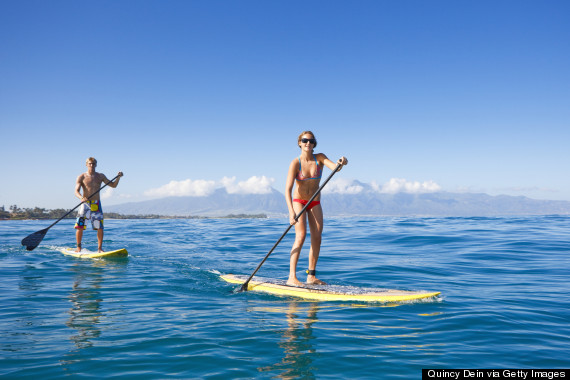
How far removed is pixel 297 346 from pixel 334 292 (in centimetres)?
265

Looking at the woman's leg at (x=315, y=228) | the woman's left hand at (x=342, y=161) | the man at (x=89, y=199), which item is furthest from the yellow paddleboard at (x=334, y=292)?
the man at (x=89, y=199)

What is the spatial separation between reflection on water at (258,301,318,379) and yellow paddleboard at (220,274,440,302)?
28.5 inches

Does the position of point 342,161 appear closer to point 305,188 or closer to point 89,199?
point 305,188

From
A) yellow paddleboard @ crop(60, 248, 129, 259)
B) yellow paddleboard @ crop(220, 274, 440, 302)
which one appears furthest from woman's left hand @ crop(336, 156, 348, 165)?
yellow paddleboard @ crop(60, 248, 129, 259)

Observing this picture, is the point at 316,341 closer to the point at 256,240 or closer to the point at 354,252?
the point at 354,252

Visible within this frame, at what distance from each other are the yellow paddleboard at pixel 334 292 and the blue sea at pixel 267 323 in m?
0.17

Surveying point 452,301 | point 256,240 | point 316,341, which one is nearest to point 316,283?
point 452,301

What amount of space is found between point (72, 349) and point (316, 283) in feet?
15.6

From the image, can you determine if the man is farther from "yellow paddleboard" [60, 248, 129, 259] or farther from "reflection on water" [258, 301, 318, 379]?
"reflection on water" [258, 301, 318, 379]

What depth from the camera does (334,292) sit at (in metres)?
7.00

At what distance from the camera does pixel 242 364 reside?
397 cm

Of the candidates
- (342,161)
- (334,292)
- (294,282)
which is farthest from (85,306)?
(342,161)

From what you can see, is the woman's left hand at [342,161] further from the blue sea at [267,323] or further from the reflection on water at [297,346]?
the reflection on water at [297,346]

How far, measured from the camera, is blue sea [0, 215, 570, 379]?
3975 mm
